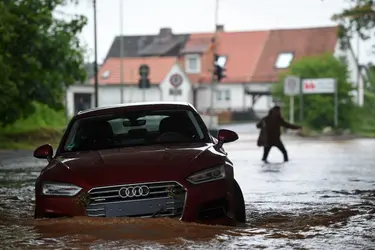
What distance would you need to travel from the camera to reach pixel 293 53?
80.6m

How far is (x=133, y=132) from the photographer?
10.5 m

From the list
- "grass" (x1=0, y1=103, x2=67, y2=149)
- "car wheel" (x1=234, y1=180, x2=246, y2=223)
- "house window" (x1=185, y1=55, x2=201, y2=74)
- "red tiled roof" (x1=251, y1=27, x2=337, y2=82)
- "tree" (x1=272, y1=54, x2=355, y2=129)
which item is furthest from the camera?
"house window" (x1=185, y1=55, x2=201, y2=74)

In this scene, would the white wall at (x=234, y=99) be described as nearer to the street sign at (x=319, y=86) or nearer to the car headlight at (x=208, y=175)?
the street sign at (x=319, y=86)

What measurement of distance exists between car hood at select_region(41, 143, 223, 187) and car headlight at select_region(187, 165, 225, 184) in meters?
0.05

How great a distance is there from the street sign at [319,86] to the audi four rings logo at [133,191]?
45356 mm

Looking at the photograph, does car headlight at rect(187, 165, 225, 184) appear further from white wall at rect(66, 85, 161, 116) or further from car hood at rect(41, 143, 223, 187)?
white wall at rect(66, 85, 161, 116)

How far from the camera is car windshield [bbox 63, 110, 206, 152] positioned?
1019cm

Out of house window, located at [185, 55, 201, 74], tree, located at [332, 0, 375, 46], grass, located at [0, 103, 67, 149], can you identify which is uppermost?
tree, located at [332, 0, 375, 46]

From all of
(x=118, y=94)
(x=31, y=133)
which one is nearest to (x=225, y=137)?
(x=31, y=133)

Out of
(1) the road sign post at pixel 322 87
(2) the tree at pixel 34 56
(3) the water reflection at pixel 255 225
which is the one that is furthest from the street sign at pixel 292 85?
(3) the water reflection at pixel 255 225

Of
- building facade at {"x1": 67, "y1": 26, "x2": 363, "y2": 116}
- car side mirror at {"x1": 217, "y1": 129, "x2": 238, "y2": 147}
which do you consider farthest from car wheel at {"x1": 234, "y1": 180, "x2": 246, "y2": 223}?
building facade at {"x1": 67, "y1": 26, "x2": 363, "y2": 116}

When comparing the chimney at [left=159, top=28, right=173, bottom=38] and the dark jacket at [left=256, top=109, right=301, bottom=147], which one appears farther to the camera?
the chimney at [left=159, top=28, right=173, bottom=38]

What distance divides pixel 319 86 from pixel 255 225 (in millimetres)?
44262

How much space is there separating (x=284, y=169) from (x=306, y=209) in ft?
30.4
